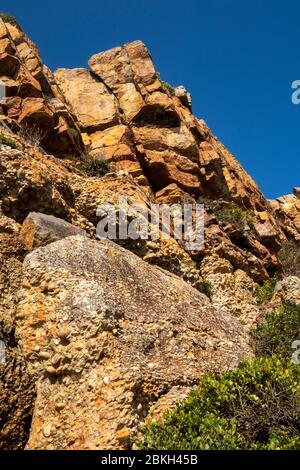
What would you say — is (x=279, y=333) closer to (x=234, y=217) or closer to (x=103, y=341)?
(x=103, y=341)

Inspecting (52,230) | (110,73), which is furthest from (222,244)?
(110,73)

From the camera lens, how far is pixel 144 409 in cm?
1003

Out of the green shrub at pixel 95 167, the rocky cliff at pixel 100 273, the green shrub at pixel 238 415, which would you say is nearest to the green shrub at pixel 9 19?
the rocky cliff at pixel 100 273

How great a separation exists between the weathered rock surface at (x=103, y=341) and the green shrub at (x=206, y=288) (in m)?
4.39

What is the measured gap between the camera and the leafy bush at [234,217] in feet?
87.2

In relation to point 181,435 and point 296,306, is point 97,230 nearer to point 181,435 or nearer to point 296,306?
point 296,306

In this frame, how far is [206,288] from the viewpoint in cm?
1966

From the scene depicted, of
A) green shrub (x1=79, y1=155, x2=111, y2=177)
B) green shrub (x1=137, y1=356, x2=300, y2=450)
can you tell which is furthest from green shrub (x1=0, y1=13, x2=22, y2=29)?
green shrub (x1=137, y1=356, x2=300, y2=450)

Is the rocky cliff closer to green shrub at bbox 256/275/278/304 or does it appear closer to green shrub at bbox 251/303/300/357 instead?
green shrub at bbox 256/275/278/304

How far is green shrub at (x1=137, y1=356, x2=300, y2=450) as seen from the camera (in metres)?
8.73

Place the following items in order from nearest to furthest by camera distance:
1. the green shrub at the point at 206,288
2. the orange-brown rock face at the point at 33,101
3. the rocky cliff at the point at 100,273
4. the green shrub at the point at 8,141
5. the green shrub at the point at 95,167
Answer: the rocky cliff at the point at 100,273, the green shrub at the point at 8,141, the green shrub at the point at 206,288, the green shrub at the point at 95,167, the orange-brown rock face at the point at 33,101

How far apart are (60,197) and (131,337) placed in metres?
6.90

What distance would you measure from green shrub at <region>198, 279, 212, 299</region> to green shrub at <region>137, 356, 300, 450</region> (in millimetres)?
8688

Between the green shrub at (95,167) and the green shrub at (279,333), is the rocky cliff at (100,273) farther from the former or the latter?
the green shrub at (279,333)
